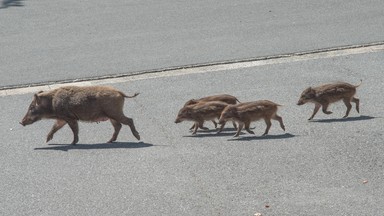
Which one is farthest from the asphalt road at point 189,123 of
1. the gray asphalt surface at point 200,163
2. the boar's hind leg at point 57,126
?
the boar's hind leg at point 57,126

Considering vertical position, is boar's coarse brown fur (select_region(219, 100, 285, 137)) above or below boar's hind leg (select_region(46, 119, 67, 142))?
above

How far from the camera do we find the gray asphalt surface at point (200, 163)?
31.5ft

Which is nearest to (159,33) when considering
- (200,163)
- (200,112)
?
(200,112)

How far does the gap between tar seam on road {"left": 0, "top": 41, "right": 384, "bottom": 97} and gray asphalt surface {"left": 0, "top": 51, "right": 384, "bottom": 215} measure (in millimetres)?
844

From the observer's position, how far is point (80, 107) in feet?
40.7

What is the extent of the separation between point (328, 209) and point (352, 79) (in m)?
5.85

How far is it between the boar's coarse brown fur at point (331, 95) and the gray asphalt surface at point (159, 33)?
3691mm

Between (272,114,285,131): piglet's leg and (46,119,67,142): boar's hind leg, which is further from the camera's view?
(46,119,67,142): boar's hind leg

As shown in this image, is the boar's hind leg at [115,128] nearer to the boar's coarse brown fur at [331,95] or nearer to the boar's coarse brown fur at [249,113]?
the boar's coarse brown fur at [249,113]

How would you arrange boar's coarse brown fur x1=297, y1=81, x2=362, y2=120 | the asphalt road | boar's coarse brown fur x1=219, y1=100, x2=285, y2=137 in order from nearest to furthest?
the asphalt road < boar's coarse brown fur x1=219, y1=100, x2=285, y2=137 < boar's coarse brown fur x1=297, y1=81, x2=362, y2=120

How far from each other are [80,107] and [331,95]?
3.43 metres

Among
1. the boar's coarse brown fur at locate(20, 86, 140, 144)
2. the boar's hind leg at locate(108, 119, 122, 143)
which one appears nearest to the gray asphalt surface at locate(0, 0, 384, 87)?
the boar's coarse brown fur at locate(20, 86, 140, 144)

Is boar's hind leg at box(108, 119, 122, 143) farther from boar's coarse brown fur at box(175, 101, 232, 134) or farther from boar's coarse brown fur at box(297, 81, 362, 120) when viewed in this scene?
boar's coarse brown fur at box(297, 81, 362, 120)

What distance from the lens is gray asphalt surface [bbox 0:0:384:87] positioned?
16.7 meters
